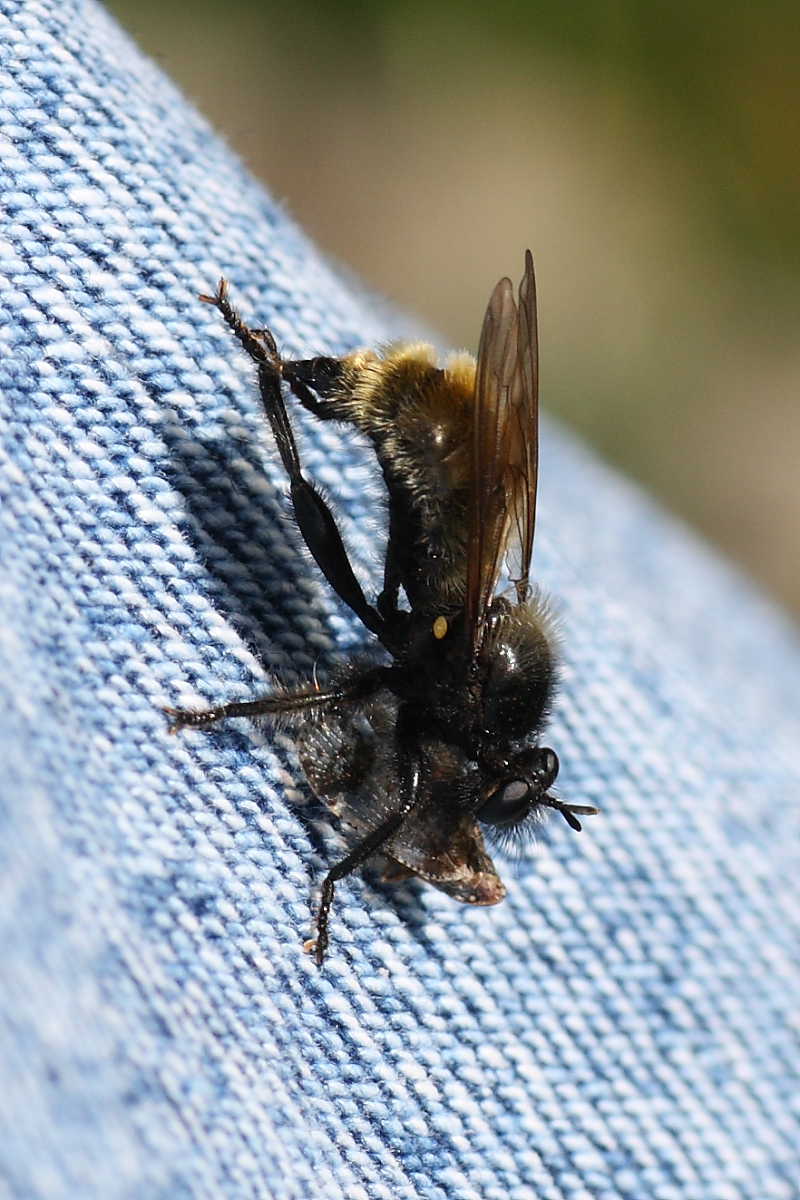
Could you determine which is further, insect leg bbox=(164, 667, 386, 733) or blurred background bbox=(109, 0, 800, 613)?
blurred background bbox=(109, 0, 800, 613)

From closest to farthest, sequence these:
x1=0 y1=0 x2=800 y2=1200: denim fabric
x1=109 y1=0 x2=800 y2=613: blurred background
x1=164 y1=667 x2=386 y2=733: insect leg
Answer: x1=0 y1=0 x2=800 y2=1200: denim fabric
x1=164 y1=667 x2=386 y2=733: insect leg
x1=109 y1=0 x2=800 y2=613: blurred background

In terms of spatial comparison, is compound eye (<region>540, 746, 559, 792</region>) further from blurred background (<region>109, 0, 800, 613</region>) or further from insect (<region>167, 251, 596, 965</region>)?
blurred background (<region>109, 0, 800, 613</region>)

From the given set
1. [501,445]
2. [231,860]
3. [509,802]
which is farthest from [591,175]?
[231,860]

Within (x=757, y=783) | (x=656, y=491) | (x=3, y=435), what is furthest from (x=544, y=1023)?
(x=656, y=491)

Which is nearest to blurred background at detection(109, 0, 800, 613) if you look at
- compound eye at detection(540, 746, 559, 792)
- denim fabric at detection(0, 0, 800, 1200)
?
denim fabric at detection(0, 0, 800, 1200)

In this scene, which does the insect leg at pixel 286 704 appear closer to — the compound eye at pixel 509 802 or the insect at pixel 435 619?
the insect at pixel 435 619
